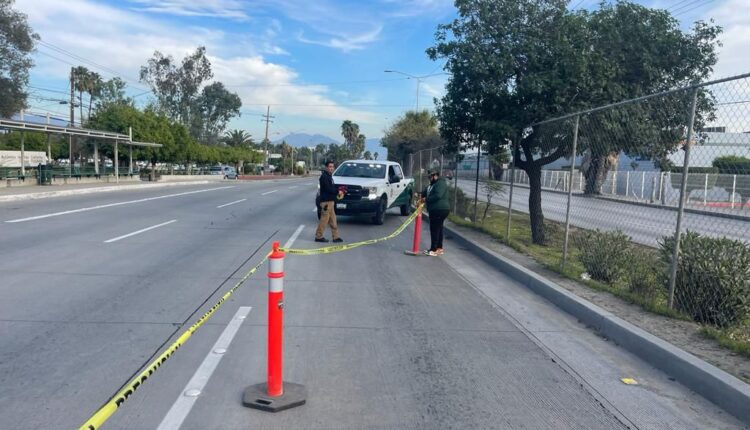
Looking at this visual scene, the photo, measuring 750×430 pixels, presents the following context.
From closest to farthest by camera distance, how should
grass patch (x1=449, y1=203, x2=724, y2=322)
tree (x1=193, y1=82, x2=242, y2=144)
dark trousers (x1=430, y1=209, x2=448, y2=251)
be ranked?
grass patch (x1=449, y1=203, x2=724, y2=322), dark trousers (x1=430, y1=209, x2=448, y2=251), tree (x1=193, y1=82, x2=242, y2=144)

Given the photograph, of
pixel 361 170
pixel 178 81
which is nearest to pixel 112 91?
→ pixel 178 81

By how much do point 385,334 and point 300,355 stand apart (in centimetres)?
110

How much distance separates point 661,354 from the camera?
5.31m

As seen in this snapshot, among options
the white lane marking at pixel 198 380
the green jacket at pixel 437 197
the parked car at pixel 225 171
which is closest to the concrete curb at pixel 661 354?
the green jacket at pixel 437 197

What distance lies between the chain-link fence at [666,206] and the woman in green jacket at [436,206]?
1809mm

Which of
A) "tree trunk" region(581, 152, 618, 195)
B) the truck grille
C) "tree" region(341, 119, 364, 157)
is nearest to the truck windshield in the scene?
the truck grille

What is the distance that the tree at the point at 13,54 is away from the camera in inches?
1411

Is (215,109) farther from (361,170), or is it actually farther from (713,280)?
(713,280)

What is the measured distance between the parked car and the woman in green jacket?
56.0 m

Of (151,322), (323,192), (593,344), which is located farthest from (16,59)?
(593,344)

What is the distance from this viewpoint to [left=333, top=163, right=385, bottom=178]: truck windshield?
57.2ft

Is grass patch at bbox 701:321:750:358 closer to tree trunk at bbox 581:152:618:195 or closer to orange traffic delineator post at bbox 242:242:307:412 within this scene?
orange traffic delineator post at bbox 242:242:307:412

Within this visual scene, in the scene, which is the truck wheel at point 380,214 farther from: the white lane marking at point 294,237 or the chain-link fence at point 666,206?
the chain-link fence at point 666,206

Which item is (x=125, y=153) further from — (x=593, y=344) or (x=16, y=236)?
(x=593, y=344)
